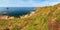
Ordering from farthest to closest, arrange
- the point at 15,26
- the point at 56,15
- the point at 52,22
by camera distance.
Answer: the point at 15,26
the point at 56,15
the point at 52,22

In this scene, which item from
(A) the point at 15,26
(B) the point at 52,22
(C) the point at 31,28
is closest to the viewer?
(B) the point at 52,22

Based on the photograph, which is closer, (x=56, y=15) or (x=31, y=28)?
(x=56, y=15)

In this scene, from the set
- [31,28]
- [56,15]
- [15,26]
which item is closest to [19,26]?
[15,26]

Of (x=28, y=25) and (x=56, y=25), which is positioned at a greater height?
(x=56, y=25)

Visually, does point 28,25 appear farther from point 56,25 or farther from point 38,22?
point 56,25

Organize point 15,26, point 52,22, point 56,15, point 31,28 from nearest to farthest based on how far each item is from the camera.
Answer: point 52,22, point 56,15, point 31,28, point 15,26

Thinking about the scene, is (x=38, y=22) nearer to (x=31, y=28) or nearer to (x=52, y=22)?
(x=31, y=28)

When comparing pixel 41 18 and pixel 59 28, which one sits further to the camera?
pixel 41 18

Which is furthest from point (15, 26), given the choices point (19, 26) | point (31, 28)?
point (31, 28)

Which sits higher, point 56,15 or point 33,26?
point 56,15
